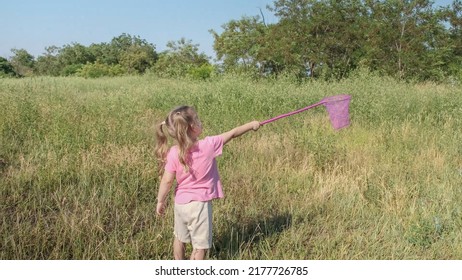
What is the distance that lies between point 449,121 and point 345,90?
322cm

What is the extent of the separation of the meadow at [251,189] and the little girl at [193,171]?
0.45m

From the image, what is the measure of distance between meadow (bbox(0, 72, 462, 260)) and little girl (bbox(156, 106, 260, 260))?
448 millimetres

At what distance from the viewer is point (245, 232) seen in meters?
2.86

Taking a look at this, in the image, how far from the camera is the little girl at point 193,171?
83.4 inches

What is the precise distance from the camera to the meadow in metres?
2.64

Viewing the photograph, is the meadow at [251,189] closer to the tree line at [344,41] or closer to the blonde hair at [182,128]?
the blonde hair at [182,128]

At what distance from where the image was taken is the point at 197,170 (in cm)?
217

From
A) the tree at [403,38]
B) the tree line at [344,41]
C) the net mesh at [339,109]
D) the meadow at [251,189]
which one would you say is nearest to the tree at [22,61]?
the tree line at [344,41]

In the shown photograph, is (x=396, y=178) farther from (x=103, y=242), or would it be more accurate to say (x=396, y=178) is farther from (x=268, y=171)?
(x=103, y=242)

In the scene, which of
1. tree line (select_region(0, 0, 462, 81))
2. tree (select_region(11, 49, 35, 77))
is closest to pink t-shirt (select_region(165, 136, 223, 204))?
tree line (select_region(0, 0, 462, 81))

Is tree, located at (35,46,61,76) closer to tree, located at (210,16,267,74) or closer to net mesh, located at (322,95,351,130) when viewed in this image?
tree, located at (210,16,267,74)

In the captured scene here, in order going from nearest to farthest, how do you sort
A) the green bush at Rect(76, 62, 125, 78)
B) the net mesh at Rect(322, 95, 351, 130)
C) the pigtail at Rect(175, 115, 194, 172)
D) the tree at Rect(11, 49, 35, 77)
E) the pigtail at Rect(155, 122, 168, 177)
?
the pigtail at Rect(175, 115, 194, 172) → the pigtail at Rect(155, 122, 168, 177) → the net mesh at Rect(322, 95, 351, 130) → the green bush at Rect(76, 62, 125, 78) → the tree at Rect(11, 49, 35, 77)

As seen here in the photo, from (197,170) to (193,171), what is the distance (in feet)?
0.07
